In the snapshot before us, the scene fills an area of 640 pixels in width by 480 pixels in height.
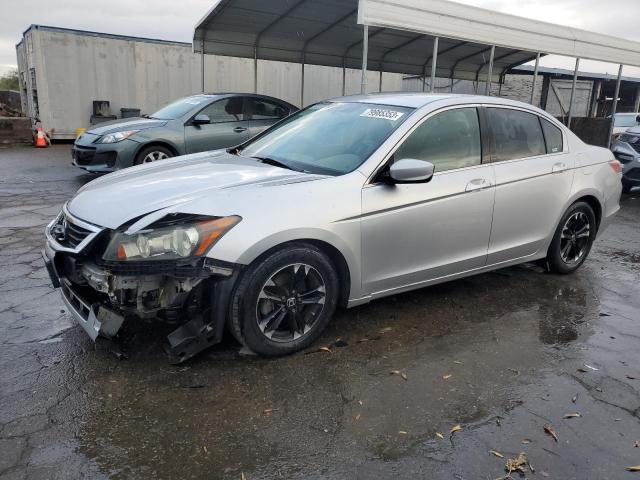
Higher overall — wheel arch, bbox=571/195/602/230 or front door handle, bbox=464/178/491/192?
front door handle, bbox=464/178/491/192

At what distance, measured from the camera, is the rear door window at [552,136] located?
4.66 m

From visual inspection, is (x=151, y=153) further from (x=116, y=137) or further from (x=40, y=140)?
(x=40, y=140)

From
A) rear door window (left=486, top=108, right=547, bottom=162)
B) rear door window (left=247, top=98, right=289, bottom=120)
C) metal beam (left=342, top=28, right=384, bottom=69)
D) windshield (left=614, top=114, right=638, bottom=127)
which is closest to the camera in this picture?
rear door window (left=486, top=108, right=547, bottom=162)

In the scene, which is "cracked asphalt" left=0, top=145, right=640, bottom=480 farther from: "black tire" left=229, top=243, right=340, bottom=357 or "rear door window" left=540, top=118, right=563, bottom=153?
"rear door window" left=540, top=118, right=563, bottom=153

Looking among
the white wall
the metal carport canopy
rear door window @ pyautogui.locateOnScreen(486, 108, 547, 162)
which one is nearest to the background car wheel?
the metal carport canopy

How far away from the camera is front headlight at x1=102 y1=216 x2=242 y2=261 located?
286 centimetres

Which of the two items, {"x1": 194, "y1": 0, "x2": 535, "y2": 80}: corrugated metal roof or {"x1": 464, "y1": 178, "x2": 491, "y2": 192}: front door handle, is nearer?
{"x1": 464, "y1": 178, "x2": 491, "y2": 192}: front door handle

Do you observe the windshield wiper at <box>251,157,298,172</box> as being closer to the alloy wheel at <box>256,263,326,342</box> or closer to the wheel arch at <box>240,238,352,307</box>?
the wheel arch at <box>240,238,352,307</box>

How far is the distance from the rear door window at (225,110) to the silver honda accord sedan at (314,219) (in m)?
4.64

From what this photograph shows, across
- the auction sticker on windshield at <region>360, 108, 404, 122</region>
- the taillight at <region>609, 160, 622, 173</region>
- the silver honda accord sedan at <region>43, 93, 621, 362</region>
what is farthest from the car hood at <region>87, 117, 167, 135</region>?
the taillight at <region>609, 160, 622, 173</region>

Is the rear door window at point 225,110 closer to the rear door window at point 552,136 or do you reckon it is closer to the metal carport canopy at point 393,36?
the metal carport canopy at point 393,36

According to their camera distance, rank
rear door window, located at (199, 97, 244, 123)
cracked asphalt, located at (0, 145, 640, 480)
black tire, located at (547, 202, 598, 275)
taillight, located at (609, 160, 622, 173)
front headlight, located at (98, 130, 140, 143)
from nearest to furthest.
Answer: cracked asphalt, located at (0, 145, 640, 480)
black tire, located at (547, 202, 598, 275)
taillight, located at (609, 160, 622, 173)
front headlight, located at (98, 130, 140, 143)
rear door window, located at (199, 97, 244, 123)

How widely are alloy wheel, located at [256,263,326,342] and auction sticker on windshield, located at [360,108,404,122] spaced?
1.36 m

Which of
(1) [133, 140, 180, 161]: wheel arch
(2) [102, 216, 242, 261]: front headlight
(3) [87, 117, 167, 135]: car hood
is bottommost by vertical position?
(1) [133, 140, 180, 161]: wheel arch
